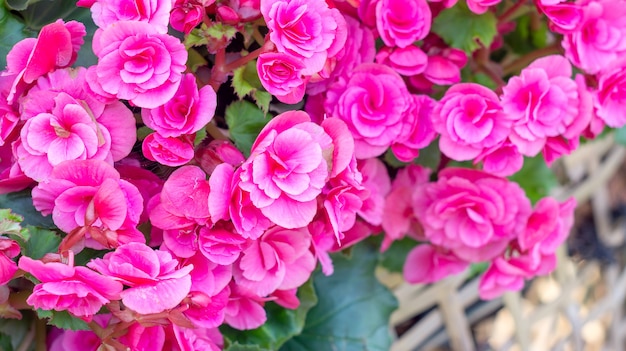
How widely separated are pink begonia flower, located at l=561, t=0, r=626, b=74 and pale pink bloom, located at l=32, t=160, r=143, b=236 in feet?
1.35

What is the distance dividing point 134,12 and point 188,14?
38mm

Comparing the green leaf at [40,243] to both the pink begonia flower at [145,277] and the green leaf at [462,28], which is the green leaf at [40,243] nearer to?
the pink begonia flower at [145,277]

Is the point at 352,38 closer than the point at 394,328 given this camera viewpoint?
Yes

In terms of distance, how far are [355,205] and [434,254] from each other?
23cm

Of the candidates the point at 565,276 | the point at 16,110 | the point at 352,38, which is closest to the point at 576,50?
the point at 352,38

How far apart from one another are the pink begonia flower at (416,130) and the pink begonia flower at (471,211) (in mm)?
73

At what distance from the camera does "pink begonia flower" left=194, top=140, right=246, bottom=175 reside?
0.58 m

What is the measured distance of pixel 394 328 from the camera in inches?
43.2

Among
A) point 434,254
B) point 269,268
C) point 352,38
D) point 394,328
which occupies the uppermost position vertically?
point 352,38

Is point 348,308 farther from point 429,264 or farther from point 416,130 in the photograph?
point 416,130

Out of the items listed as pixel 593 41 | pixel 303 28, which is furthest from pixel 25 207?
pixel 593 41

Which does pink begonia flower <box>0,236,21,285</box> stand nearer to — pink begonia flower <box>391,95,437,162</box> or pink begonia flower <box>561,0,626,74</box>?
pink begonia flower <box>391,95,437,162</box>

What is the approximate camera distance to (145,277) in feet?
1.66

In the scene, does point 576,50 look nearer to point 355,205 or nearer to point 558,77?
point 558,77
